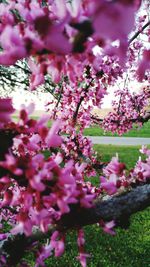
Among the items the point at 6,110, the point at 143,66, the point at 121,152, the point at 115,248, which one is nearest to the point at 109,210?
the point at 6,110

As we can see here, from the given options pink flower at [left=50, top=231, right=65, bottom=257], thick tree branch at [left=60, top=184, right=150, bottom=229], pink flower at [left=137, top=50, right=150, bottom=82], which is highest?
pink flower at [left=137, top=50, right=150, bottom=82]

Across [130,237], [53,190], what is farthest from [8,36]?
[130,237]

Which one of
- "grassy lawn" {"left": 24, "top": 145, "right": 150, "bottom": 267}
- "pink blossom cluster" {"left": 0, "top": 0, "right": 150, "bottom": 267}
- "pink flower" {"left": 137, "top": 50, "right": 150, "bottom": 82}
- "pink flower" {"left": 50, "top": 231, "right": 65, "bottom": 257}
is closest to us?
"pink blossom cluster" {"left": 0, "top": 0, "right": 150, "bottom": 267}

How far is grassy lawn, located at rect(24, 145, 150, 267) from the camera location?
23.1 feet

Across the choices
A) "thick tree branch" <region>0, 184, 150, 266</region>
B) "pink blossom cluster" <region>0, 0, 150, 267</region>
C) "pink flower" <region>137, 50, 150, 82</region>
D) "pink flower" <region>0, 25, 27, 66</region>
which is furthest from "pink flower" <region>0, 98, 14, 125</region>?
"thick tree branch" <region>0, 184, 150, 266</region>

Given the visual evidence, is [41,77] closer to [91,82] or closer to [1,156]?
[1,156]

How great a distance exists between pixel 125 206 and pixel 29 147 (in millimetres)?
672

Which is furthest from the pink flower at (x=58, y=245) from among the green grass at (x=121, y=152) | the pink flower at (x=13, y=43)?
the green grass at (x=121, y=152)

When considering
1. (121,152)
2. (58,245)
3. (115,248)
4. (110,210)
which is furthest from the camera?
(121,152)

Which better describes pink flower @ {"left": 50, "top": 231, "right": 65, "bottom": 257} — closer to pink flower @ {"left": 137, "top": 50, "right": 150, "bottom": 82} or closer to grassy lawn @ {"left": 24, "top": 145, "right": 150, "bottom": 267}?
A: pink flower @ {"left": 137, "top": 50, "right": 150, "bottom": 82}

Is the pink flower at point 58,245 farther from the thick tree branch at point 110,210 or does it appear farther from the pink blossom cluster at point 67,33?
the pink blossom cluster at point 67,33

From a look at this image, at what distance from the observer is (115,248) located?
7.82 metres

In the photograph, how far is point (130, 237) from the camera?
856cm

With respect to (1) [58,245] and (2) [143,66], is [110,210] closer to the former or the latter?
(1) [58,245]
